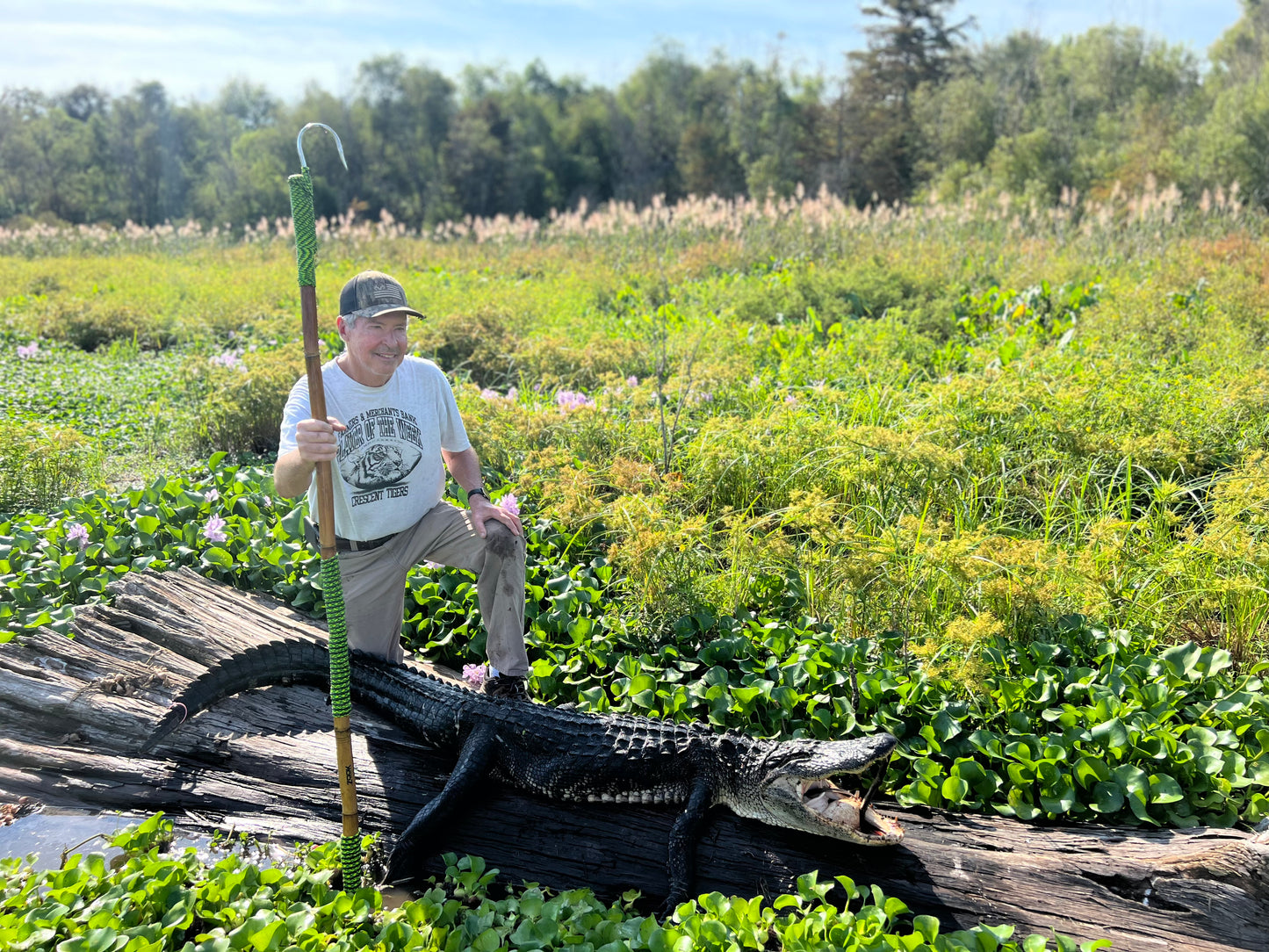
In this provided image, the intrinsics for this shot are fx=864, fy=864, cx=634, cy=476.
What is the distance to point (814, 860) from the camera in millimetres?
2660

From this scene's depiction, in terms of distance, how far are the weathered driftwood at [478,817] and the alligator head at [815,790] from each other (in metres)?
0.13

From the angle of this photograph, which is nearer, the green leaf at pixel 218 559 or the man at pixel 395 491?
the man at pixel 395 491

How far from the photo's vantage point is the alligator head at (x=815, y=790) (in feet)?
8.26

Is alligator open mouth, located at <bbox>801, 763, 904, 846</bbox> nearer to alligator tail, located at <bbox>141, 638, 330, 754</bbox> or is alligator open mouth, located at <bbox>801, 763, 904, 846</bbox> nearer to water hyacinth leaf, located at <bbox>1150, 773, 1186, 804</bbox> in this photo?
water hyacinth leaf, located at <bbox>1150, 773, 1186, 804</bbox>

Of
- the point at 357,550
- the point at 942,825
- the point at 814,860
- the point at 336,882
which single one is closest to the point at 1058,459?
the point at 942,825

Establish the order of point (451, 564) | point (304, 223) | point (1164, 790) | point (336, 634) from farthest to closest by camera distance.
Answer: point (451, 564), point (1164, 790), point (336, 634), point (304, 223)

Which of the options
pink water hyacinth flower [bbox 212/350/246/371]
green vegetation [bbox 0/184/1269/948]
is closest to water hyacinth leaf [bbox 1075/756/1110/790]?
green vegetation [bbox 0/184/1269/948]

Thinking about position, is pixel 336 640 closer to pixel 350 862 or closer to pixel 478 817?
pixel 350 862

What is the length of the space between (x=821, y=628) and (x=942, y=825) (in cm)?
116

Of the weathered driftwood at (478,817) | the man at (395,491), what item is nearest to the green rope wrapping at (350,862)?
the weathered driftwood at (478,817)

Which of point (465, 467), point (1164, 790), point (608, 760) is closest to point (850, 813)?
point (608, 760)

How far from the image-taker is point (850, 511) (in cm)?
456

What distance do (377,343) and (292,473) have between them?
1.91 ft

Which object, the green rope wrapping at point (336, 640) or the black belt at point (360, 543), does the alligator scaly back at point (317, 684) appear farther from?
the green rope wrapping at point (336, 640)
